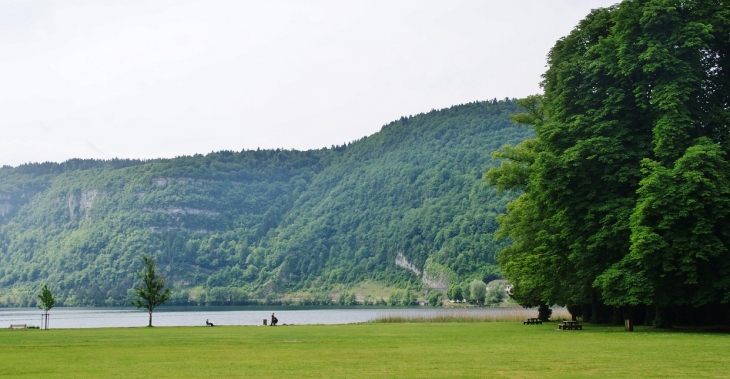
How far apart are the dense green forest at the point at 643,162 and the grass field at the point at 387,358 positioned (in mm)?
4714

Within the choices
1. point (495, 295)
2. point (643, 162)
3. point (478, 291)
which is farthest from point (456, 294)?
point (643, 162)

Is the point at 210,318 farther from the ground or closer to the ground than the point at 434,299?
farther from the ground

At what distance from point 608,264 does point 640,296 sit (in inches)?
173

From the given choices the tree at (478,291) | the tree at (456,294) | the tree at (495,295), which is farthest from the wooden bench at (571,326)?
the tree at (456,294)

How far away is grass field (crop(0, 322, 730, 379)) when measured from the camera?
72.8ft

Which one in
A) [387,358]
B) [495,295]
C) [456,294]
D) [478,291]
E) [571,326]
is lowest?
[456,294]

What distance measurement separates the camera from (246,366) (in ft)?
80.7

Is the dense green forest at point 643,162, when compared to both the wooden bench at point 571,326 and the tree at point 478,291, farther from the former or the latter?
the tree at point 478,291

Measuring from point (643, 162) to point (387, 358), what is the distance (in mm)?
21566

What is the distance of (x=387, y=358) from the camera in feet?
87.9

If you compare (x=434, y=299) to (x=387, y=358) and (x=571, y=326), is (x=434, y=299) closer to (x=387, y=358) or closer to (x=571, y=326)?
(x=571, y=326)

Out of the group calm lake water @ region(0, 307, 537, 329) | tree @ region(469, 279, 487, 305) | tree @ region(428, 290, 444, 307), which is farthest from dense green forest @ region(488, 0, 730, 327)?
tree @ region(428, 290, 444, 307)

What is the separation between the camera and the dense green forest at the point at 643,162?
3919 centimetres

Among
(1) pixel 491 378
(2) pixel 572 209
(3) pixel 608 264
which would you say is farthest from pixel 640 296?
(1) pixel 491 378
